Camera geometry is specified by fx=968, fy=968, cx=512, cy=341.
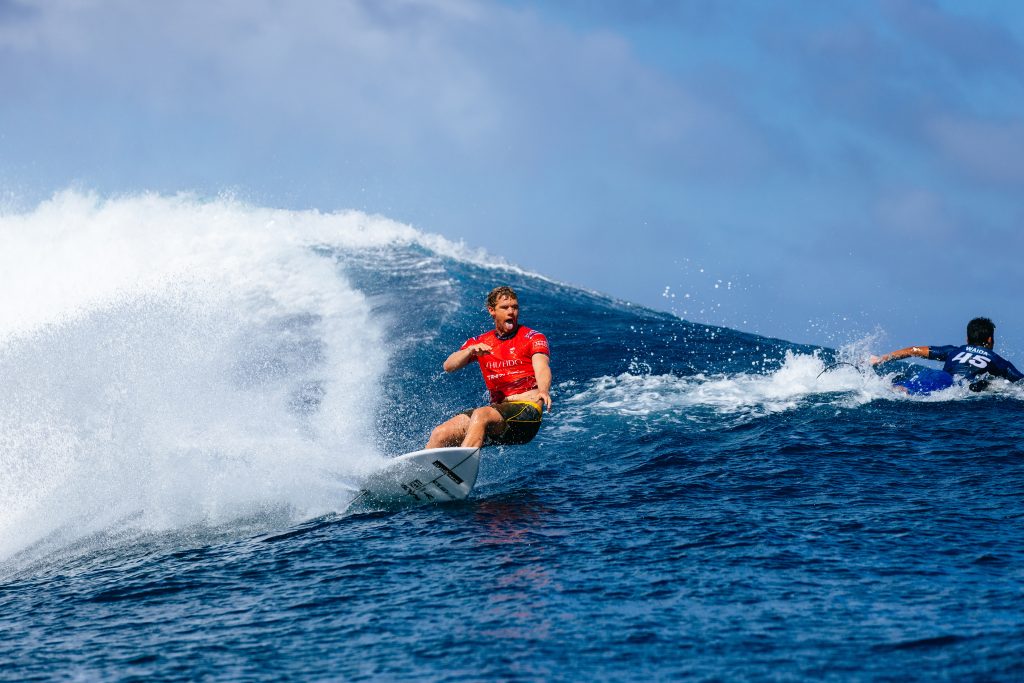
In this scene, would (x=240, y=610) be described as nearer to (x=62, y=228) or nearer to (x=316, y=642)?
(x=316, y=642)

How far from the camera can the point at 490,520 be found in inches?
369

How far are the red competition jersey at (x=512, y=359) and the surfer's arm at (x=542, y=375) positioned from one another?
0.08 metres

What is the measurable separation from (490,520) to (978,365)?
9.57 m

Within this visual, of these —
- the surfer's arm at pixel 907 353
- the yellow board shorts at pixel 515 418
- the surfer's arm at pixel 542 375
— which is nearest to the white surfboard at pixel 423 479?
the yellow board shorts at pixel 515 418

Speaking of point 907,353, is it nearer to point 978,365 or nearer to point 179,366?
point 978,365

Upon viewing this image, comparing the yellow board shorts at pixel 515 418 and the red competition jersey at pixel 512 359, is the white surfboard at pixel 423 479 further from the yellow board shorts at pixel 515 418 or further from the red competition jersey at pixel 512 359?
the red competition jersey at pixel 512 359

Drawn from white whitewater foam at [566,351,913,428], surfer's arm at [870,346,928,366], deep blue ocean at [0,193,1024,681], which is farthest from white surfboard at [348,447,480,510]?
surfer's arm at [870,346,928,366]

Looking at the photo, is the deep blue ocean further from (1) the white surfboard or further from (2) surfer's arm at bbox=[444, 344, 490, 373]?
(2) surfer's arm at bbox=[444, 344, 490, 373]

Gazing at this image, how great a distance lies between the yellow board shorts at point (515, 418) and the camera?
34.0 ft

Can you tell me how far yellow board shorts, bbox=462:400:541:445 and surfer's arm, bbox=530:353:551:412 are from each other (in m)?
0.22

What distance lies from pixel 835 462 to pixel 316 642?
283 inches

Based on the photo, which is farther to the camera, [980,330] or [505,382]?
[980,330]

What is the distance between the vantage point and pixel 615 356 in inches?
794

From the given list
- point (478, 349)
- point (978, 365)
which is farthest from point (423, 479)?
point (978, 365)
